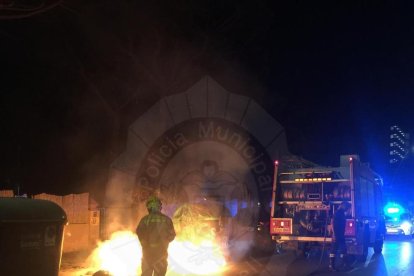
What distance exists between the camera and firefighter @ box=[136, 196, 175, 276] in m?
7.52

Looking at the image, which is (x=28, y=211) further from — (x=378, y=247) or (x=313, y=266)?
(x=378, y=247)

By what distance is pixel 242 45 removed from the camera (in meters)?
21.2

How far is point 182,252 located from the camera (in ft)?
41.3

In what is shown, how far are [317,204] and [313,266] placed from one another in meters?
1.82

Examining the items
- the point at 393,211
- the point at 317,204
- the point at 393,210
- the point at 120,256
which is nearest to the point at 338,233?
the point at 317,204

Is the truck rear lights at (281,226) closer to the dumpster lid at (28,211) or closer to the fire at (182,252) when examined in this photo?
the fire at (182,252)

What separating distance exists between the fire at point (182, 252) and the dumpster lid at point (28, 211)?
392cm

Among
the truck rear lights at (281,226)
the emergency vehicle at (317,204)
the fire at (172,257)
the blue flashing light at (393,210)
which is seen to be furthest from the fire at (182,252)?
the blue flashing light at (393,210)

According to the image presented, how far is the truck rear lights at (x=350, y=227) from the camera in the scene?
1225cm

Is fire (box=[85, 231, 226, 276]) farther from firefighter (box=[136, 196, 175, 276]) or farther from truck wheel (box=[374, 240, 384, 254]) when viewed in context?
truck wheel (box=[374, 240, 384, 254])

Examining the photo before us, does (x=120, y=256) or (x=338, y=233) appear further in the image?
(x=120, y=256)

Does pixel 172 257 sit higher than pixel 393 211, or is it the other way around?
pixel 393 211

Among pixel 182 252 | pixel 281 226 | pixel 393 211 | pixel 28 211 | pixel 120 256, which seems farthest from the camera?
pixel 393 211

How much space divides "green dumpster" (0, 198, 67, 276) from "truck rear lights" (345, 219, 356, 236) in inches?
315
